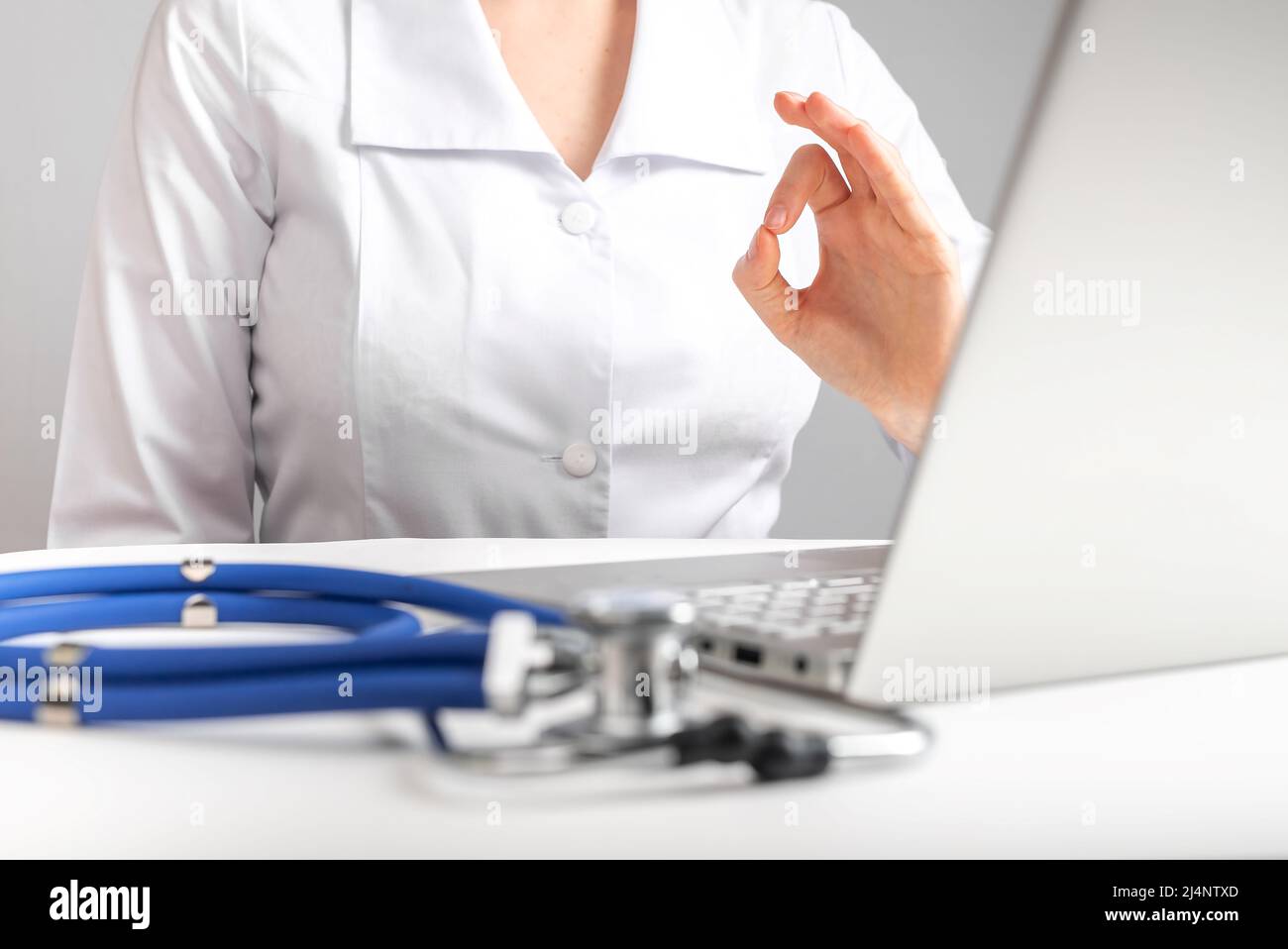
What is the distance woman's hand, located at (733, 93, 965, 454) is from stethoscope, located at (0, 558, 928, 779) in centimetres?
43

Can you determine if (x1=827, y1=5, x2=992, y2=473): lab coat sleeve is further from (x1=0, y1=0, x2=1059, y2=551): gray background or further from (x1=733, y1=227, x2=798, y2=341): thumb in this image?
(x1=0, y1=0, x2=1059, y2=551): gray background

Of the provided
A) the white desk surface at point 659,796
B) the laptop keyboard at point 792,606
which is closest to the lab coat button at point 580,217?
the laptop keyboard at point 792,606

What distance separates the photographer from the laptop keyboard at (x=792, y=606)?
0.39m

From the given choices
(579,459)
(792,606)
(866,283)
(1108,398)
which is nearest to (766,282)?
(866,283)

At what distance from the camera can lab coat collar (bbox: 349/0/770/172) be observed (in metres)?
0.97

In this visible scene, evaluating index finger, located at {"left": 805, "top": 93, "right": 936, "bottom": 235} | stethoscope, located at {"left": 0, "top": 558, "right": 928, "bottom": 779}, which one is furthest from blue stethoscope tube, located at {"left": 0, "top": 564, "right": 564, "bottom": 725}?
index finger, located at {"left": 805, "top": 93, "right": 936, "bottom": 235}

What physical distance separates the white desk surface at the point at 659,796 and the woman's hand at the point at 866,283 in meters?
0.45

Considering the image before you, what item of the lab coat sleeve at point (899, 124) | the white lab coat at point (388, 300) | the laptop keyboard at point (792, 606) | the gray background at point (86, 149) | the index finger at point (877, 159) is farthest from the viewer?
the gray background at point (86, 149)

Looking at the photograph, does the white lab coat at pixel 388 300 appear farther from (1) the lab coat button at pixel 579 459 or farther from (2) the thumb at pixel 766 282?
(2) the thumb at pixel 766 282

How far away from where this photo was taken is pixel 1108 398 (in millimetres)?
304

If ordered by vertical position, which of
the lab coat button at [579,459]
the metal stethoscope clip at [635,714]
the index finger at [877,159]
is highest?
the index finger at [877,159]

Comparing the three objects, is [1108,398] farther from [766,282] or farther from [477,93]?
[477,93]

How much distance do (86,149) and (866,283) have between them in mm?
1620

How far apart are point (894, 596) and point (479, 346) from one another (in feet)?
2.28
